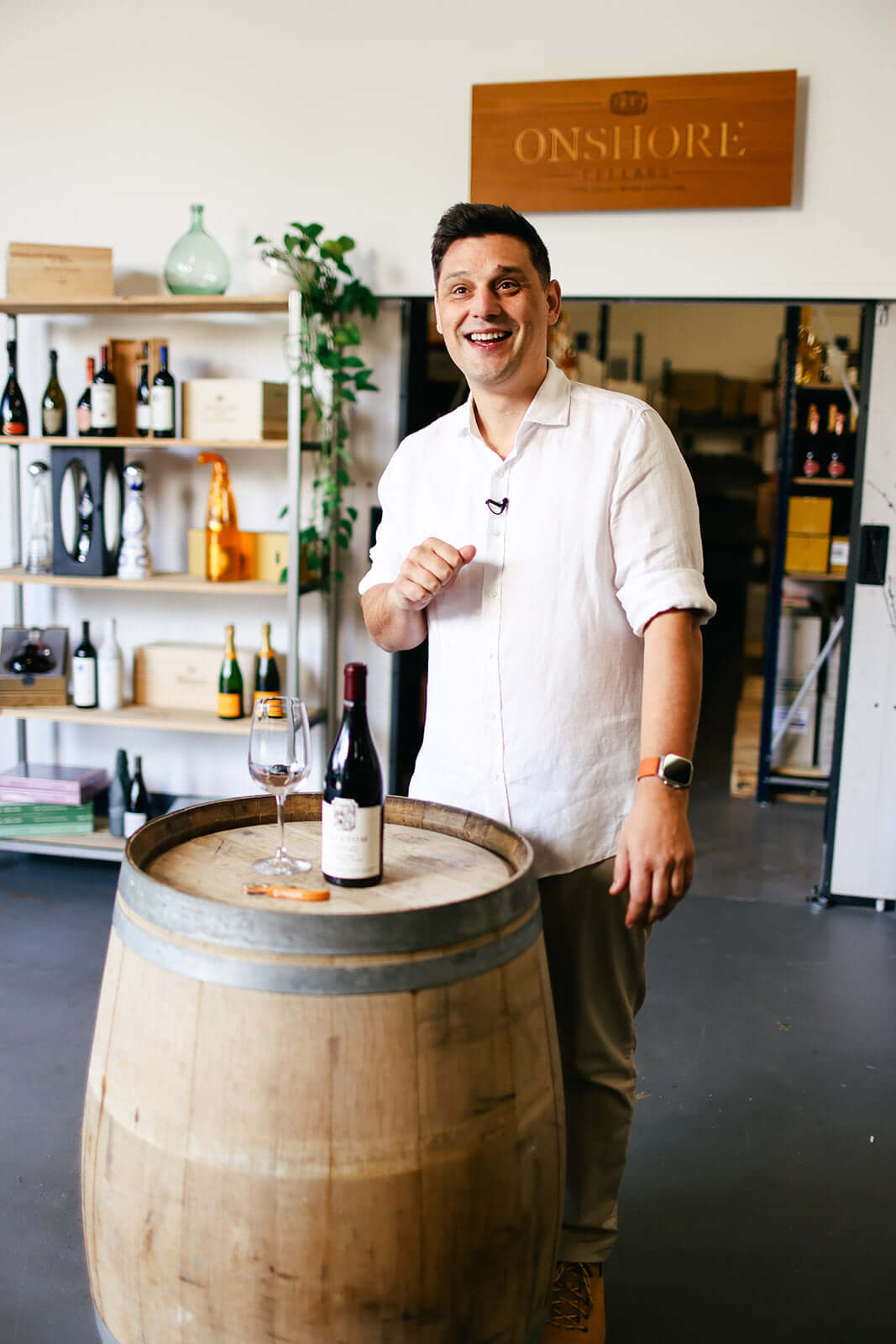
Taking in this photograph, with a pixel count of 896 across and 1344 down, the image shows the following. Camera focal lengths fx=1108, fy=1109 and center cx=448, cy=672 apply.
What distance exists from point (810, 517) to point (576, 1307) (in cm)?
419

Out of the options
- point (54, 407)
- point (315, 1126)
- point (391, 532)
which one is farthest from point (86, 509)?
point (315, 1126)

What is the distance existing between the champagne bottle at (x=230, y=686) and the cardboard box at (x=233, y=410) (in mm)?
667

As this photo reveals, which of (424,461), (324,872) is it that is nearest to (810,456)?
(424,461)

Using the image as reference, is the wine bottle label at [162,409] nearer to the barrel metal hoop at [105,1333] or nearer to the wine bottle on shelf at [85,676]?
the wine bottle on shelf at [85,676]

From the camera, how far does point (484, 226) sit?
1614mm

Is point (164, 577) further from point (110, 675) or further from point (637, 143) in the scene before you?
point (637, 143)

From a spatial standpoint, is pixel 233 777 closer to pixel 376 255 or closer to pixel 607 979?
pixel 376 255

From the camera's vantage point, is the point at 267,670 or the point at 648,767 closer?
the point at 648,767

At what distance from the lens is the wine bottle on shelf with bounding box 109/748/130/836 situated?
13.1 feet

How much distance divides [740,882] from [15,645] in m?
2.82

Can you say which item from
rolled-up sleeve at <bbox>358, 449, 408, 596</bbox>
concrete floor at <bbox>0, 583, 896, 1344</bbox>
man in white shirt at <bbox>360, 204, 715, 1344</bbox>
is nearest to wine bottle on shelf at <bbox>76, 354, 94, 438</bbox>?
concrete floor at <bbox>0, 583, 896, 1344</bbox>

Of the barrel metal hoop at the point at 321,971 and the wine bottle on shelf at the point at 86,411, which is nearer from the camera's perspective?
the barrel metal hoop at the point at 321,971

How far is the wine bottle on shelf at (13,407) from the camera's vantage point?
4008 mm

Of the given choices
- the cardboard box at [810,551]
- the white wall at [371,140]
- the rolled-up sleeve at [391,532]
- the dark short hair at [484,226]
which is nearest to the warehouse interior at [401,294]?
the white wall at [371,140]
